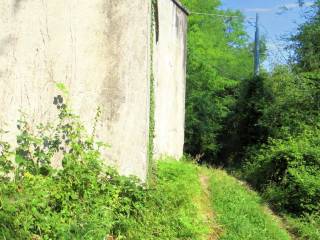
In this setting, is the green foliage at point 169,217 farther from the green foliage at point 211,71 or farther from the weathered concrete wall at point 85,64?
the green foliage at point 211,71

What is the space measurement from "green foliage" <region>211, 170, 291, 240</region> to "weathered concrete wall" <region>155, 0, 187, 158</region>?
1810mm

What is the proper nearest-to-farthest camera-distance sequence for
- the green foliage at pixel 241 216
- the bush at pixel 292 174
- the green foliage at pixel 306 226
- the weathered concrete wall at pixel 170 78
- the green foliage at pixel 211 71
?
the green foliage at pixel 241 216 → the green foliage at pixel 306 226 → the bush at pixel 292 174 → the weathered concrete wall at pixel 170 78 → the green foliage at pixel 211 71

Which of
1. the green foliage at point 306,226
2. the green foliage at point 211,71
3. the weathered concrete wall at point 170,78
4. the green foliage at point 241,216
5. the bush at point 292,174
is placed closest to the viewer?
the green foliage at point 241,216

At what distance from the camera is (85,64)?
7117 millimetres

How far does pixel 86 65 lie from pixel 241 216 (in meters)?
3.88

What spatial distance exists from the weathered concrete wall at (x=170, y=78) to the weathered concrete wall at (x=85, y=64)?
148 inches

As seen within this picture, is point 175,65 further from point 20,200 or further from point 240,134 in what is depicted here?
point 20,200

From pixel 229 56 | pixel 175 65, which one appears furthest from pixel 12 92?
pixel 229 56


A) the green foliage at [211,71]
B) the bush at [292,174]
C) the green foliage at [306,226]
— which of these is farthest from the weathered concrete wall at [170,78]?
the green foliage at [211,71]

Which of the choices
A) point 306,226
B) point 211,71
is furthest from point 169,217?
point 211,71

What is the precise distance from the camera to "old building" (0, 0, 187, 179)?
684cm

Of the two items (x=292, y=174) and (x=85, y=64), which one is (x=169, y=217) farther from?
(x=292, y=174)

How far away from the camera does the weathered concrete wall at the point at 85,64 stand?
6844 millimetres

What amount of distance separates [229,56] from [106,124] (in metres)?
25.3
